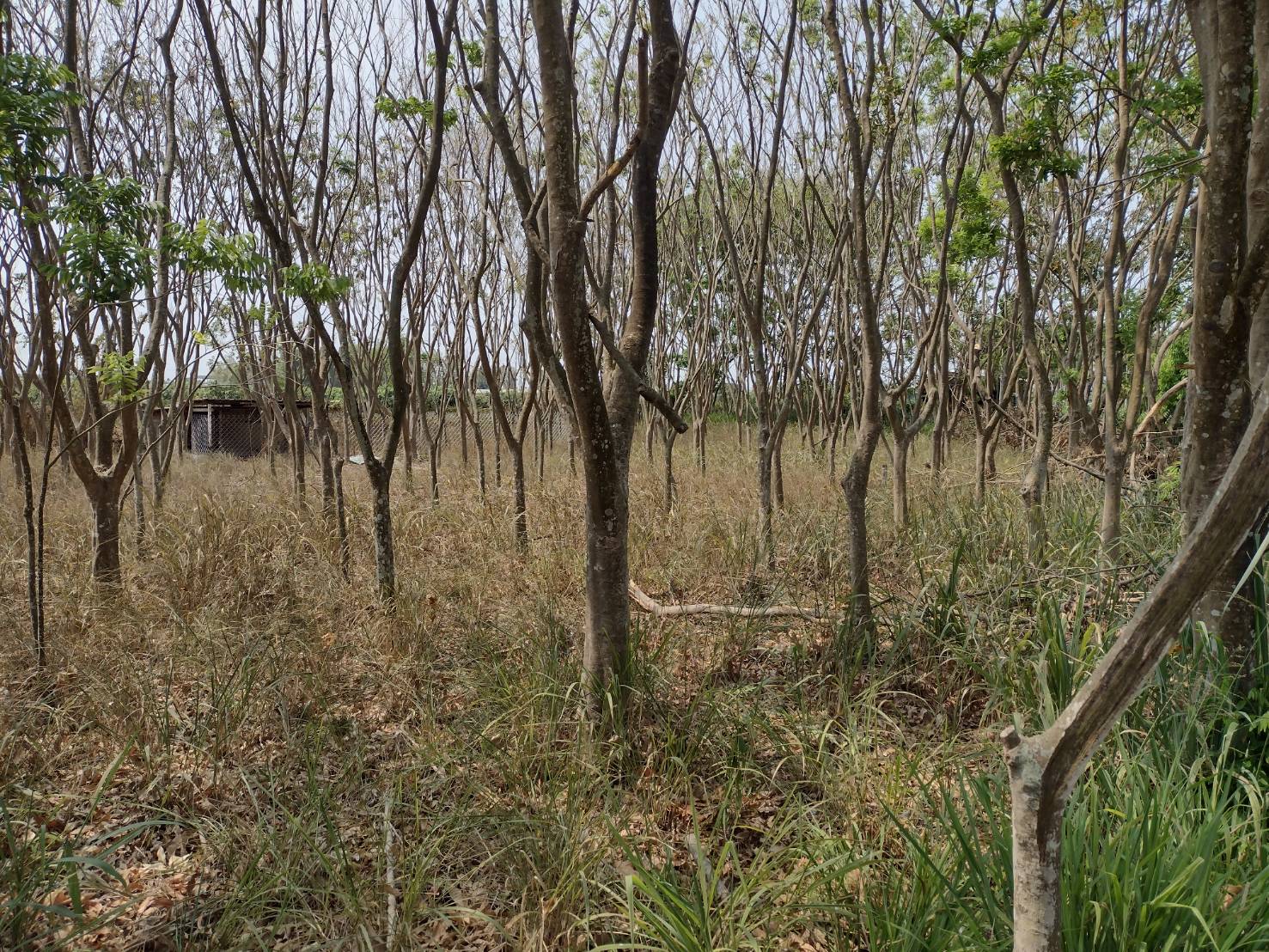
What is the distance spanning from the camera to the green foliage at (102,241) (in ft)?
8.23

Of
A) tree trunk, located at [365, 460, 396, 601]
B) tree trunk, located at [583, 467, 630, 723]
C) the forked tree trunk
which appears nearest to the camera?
the forked tree trunk

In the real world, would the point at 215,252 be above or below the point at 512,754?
above

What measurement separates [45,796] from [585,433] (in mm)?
1909

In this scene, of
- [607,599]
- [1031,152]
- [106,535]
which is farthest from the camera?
[106,535]

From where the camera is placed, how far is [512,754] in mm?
2225

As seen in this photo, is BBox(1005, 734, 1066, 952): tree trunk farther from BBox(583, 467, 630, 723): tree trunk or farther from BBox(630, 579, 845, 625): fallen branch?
BBox(630, 579, 845, 625): fallen branch

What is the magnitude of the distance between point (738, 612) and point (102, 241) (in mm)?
2854

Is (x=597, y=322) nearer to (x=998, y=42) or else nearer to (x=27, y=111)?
(x=27, y=111)

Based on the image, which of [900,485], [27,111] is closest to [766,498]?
[900,485]

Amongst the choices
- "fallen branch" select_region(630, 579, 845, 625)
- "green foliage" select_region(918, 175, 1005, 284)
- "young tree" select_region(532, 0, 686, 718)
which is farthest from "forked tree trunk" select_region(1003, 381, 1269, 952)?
"green foliage" select_region(918, 175, 1005, 284)

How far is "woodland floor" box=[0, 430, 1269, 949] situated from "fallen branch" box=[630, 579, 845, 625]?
73 mm

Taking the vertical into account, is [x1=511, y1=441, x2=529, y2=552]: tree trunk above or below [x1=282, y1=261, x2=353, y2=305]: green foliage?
below

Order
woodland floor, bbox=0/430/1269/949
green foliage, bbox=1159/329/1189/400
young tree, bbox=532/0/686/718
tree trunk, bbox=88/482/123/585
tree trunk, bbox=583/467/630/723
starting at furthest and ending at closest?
green foliage, bbox=1159/329/1189/400 < tree trunk, bbox=88/482/123/585 < tree trunk, bbox=583/467/630/723 < young tree, bbox=532/0/686/718 < woodland floor, bbox=0/430/1269/949

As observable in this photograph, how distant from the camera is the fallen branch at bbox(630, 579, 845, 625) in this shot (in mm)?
3045
